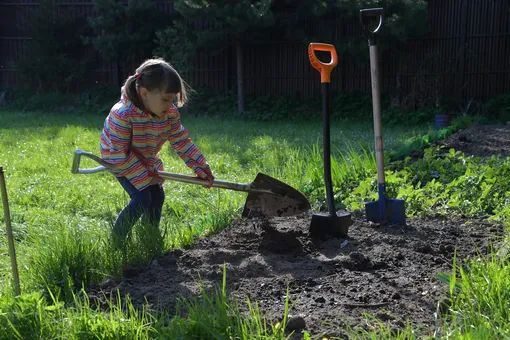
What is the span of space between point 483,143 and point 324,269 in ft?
14.9

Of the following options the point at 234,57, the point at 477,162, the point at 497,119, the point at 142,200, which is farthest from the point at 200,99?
the point at 142,200

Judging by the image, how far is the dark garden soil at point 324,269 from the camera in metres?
2.42

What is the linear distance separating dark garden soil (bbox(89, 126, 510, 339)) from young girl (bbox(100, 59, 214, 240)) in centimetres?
46

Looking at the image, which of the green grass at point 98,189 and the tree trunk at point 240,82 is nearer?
the green grass at point 98,189

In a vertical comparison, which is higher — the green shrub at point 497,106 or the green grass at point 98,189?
the green grass at point 98,189

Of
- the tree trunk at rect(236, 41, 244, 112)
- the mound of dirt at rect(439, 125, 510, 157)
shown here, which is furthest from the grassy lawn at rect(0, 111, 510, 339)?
the tree trunk at rect(236, 41, 244, 112)

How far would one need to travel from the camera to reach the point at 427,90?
13.3 m

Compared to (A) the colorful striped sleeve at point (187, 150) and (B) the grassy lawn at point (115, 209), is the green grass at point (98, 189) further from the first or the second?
(A) the colorful striped sleeve at point (187, 150)

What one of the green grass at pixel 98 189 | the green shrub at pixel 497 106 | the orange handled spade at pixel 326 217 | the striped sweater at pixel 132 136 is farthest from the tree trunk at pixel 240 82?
the orange handled spade at pixel 326 217

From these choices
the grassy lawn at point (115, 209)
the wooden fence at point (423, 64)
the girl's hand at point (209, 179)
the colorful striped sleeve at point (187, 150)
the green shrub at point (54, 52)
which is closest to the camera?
the grassy lawn at point (115, 209)

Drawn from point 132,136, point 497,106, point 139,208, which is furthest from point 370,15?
point 497,106

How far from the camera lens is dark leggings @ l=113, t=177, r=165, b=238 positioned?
3324mm

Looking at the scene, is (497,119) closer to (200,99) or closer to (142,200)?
(200,99)

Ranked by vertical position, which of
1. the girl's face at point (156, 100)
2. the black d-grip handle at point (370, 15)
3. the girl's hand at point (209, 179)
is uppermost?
the black d-grip handle at point (370, 15)
